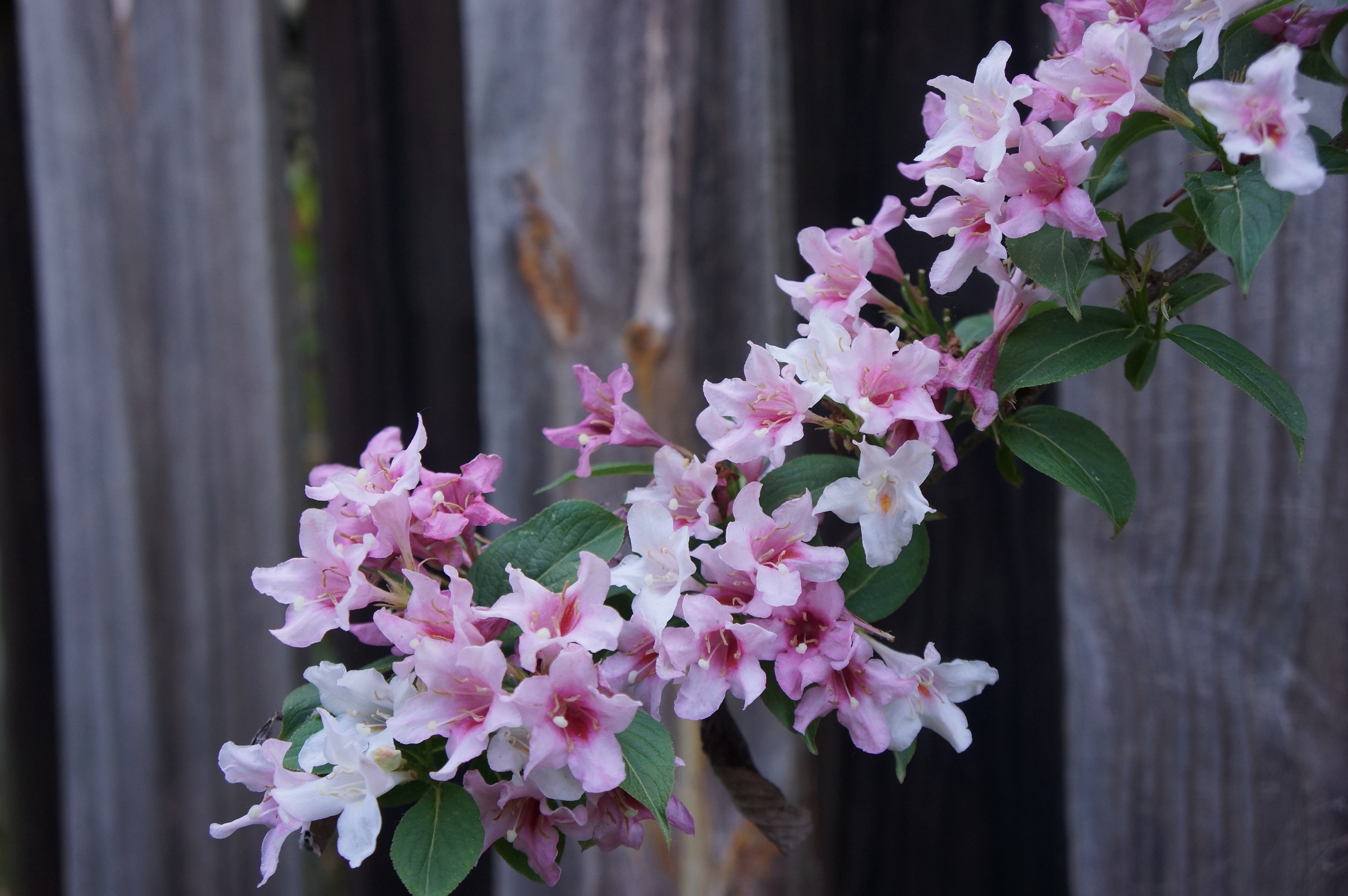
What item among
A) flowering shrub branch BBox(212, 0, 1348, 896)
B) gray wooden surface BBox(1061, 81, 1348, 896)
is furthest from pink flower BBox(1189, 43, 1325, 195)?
gray wooden surface BBox(1061, 81, 1348, 896)

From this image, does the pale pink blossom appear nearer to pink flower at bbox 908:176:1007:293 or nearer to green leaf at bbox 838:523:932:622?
green leaf at bbox 838:523:932:622

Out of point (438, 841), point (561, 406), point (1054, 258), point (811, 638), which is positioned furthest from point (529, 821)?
point (561, 406)

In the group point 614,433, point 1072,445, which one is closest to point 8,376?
point 614,433

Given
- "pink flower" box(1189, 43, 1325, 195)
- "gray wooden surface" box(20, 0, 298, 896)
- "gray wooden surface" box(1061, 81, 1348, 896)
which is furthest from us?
"gray wooden surface" box(20, 0, 298, 896)

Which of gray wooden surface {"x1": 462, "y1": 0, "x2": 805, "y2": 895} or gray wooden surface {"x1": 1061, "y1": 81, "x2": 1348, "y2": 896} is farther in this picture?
gray wooden surface {"x1": 462, "y1": 0, "x2": 805, "y2": 895}

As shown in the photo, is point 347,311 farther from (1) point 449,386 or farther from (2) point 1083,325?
(2) point 1083,325

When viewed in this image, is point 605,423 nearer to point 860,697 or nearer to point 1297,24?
point 860,697

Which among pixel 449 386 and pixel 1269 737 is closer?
pixel 1269 737
